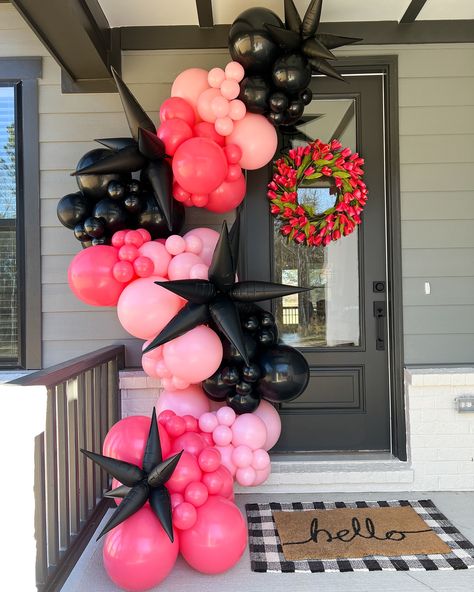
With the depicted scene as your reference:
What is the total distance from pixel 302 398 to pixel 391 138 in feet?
5.38

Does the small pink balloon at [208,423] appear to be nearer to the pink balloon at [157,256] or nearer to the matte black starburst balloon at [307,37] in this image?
the pink balloon at [157,256]

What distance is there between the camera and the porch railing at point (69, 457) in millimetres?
1686

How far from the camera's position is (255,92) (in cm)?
220

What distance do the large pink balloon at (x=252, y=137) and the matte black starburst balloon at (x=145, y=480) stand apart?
1388 millimetres

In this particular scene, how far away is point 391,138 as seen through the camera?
2.72 m

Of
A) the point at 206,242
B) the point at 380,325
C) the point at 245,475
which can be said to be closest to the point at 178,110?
the point at 206,242

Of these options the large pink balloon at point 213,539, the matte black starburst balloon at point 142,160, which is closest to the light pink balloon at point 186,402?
the large pink balloon at point 213,539

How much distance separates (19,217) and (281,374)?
72.4 inches

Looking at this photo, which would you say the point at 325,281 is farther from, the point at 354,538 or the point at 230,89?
the point at 354,538

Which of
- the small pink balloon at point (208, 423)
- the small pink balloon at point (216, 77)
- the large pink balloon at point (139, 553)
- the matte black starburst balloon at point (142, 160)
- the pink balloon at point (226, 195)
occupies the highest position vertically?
the small pink balloon at point (216, 77)

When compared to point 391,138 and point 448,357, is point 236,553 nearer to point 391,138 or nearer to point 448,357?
point 448,357

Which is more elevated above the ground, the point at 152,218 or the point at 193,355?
the point at 152,218

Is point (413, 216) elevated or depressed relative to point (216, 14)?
depressed

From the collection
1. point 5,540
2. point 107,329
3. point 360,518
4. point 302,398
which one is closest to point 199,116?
point 107,329
